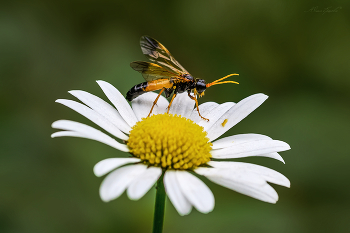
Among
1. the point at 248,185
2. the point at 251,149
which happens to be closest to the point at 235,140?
the point at 251,149

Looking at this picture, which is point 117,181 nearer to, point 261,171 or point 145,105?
point 261,171

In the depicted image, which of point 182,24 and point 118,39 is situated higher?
point 182,24

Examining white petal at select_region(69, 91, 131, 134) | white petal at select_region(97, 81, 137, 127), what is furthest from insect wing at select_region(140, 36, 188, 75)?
white petal at select_region(69, 91, 131, 134)

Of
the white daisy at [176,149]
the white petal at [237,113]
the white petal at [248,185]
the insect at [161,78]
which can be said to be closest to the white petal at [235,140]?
the white daisy at [176,149]

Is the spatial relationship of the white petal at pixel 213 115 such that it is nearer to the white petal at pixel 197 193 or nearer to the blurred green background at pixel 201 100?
the blurred green background at pixel 201 100

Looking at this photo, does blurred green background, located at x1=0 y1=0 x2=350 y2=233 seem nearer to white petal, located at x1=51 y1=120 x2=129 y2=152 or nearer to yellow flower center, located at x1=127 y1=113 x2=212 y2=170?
yellow flower center, located at x1=127 y1=113 x2=212 y2=170

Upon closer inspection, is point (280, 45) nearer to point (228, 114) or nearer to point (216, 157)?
point (228, 114)
